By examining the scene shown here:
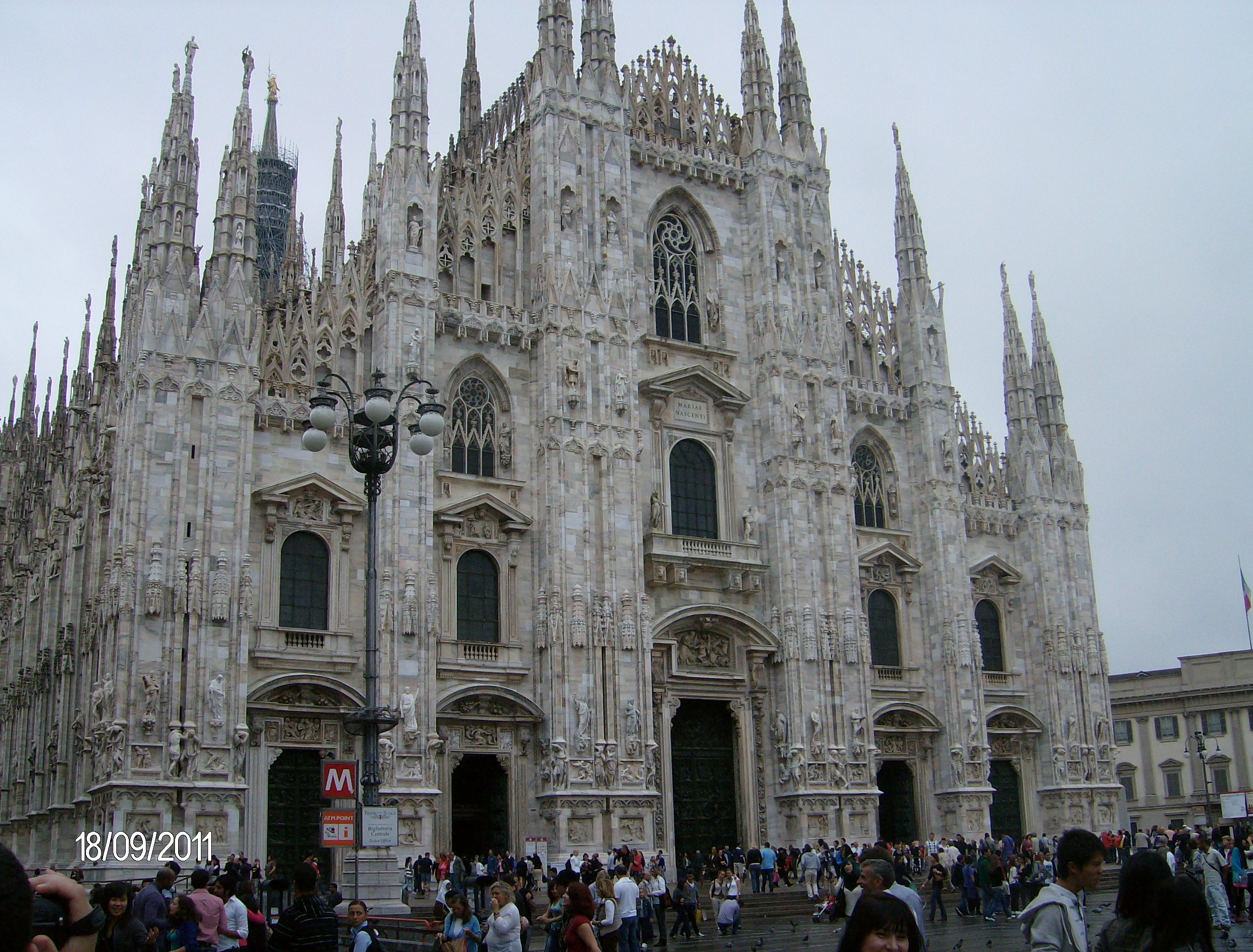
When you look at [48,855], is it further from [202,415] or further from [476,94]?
[476,94]

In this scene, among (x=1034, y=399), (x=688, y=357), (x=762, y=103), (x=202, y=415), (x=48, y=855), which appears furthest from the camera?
(x=1034, y=399)

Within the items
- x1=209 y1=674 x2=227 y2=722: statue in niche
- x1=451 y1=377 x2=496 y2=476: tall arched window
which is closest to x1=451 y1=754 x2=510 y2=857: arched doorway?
x1=209 y1=674 x2=227 y2=722: statue in niche

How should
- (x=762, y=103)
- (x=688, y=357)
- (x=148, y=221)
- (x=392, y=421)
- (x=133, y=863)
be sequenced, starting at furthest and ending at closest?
1. (x=762, y=103)
2. (x=688, y=357)
3. (x=148, y=221)
4. (x=133, y=863)
5. (x=392, y=421)

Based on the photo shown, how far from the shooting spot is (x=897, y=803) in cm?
3700

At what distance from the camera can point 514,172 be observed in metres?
34.8

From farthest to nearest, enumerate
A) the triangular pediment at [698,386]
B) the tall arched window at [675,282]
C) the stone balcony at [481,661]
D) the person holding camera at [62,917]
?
the tall arched window at [675,282] → the triangular pediment at [698,386] → the stone balcony at [481,661] → the person holding camera at [62,917]

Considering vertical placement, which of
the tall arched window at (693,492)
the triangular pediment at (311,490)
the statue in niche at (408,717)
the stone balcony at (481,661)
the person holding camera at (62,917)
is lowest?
the person holding camera at (62,917)

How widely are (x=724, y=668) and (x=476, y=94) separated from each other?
22.0 metres

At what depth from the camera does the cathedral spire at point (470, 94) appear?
43781mm

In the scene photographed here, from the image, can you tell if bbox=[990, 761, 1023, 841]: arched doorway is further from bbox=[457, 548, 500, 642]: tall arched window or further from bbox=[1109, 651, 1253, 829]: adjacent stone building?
bbox=[1109, 651, 1253, 829]: adjacent stone building

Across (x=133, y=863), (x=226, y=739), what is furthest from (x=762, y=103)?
(x=133, y=863)

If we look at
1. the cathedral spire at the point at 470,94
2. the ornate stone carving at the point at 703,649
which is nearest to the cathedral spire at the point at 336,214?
the cathedral spire at the point at 470,94

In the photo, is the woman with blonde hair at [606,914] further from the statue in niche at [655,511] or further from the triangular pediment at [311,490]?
the statue in niche at [655,511]
